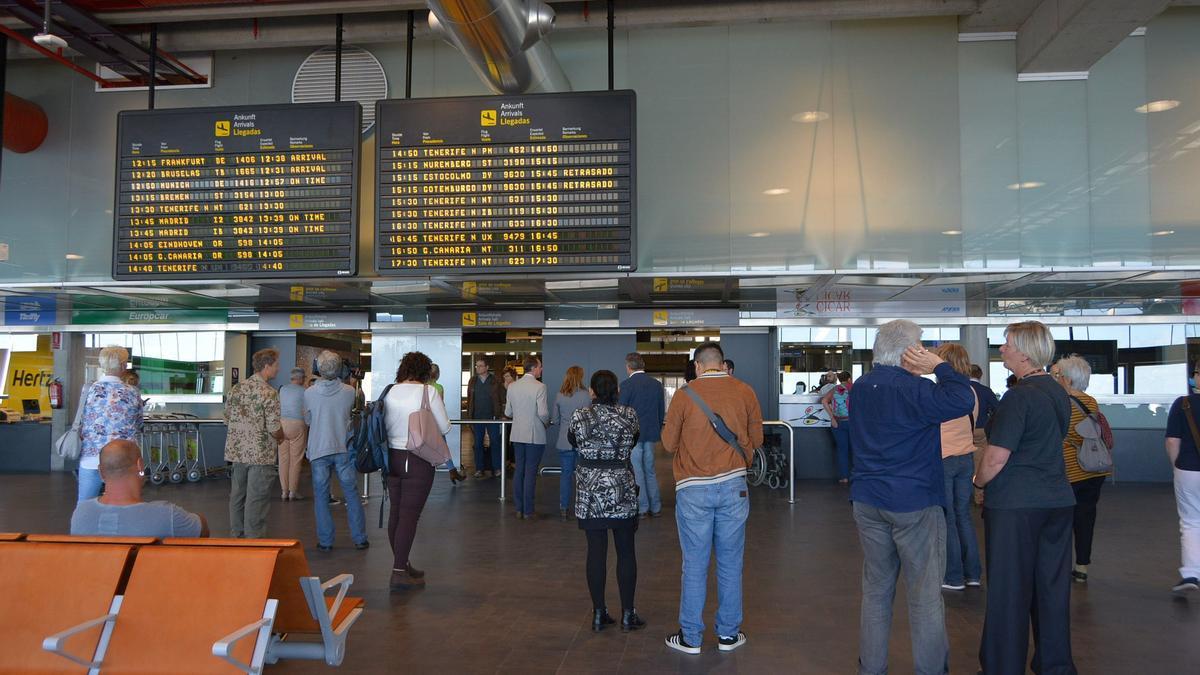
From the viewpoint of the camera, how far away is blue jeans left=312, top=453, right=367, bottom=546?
6816 millimetres

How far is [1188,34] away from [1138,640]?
21.5 ft

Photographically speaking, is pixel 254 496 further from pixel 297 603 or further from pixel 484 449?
pixel 484 449

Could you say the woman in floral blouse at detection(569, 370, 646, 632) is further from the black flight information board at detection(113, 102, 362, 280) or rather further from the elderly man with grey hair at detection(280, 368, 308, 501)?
the elderly man with grey hair at detection(280, 368, 308, 501)

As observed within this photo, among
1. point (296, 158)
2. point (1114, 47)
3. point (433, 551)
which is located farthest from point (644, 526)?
point (1114, 47)

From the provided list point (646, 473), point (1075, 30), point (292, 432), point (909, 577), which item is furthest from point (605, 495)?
point (292, 432)

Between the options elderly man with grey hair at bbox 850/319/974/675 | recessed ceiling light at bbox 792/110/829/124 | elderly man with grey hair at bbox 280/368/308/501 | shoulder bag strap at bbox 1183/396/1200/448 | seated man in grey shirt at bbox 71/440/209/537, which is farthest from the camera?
elderly man with grey hair at bbox 280/368/308/501

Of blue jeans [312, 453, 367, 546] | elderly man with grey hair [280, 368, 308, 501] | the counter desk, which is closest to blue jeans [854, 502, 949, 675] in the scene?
blue jeans [312, 453, 367, 546]

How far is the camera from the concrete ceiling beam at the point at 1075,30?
267 inches

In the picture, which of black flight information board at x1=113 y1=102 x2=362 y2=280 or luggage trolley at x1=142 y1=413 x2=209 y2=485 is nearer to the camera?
black flight information board at x1=113 y1=102 x2=362 y2=280

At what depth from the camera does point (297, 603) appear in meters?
3.12

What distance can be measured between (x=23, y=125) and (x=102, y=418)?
16.8 ft

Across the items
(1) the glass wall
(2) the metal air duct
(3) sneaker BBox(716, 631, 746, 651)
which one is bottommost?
(3) sneaker BBox(716, 631, 746, 651)

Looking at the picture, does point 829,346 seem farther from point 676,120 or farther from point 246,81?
point 246,81

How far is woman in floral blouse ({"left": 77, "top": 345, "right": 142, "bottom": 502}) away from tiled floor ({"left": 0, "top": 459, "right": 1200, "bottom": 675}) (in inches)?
65.7
